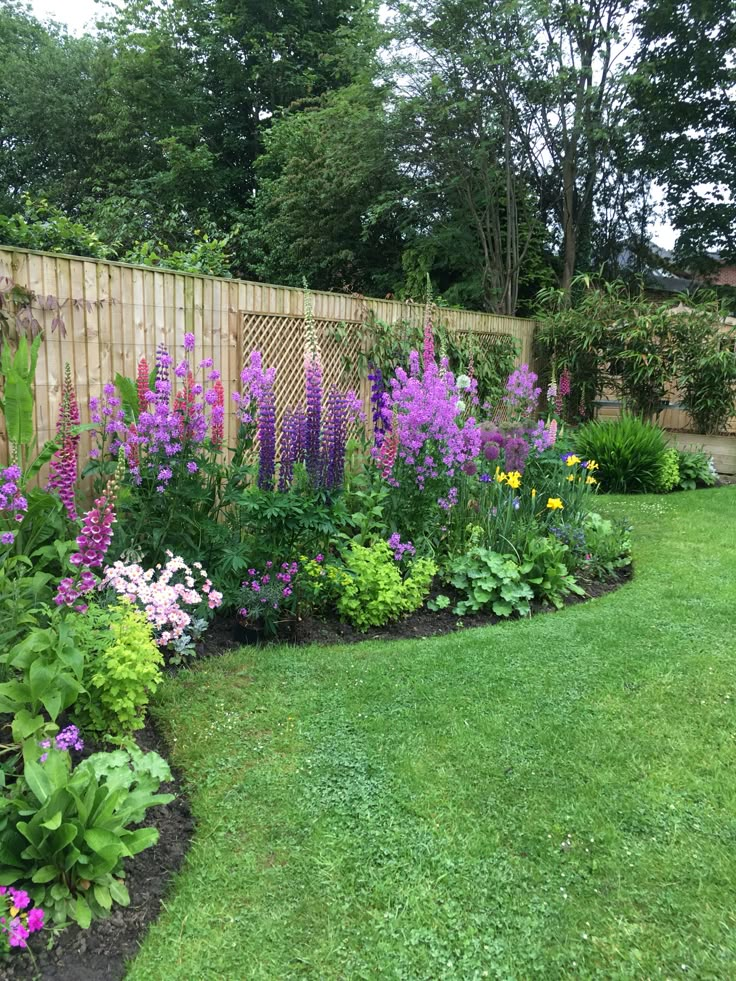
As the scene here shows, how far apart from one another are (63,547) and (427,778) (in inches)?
65.6

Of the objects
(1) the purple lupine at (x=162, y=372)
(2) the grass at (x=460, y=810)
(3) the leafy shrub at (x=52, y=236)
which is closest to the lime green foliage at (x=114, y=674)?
(2) the grass at (x=460, y=810)

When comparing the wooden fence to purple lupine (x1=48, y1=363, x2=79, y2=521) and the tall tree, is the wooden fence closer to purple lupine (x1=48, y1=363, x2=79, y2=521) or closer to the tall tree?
purple lupine (x1=48, y1=363, x2=79, y2=521)

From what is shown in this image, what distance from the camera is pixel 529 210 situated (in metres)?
11.8

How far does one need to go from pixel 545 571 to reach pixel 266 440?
190 cm

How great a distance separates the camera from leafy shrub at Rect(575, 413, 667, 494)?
295 inches

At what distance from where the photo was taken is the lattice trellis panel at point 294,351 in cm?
498

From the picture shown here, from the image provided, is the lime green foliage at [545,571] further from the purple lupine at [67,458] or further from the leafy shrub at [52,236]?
the leafy shrub at [52,236]

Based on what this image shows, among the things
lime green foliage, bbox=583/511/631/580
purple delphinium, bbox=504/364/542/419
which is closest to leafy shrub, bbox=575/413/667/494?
purple delphinium, bbox=504/364/542/419

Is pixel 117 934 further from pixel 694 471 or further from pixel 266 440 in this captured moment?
pixel 694 471

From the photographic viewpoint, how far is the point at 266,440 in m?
3.73

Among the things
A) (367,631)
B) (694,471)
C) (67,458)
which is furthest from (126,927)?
(694,471)

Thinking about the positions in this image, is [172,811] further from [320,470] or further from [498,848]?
[320,470]

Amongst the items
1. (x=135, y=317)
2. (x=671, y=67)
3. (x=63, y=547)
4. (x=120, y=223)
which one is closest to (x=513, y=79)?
(x=671, y=67)

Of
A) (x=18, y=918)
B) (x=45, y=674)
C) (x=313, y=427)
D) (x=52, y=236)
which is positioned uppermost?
(x=52, y=236)
